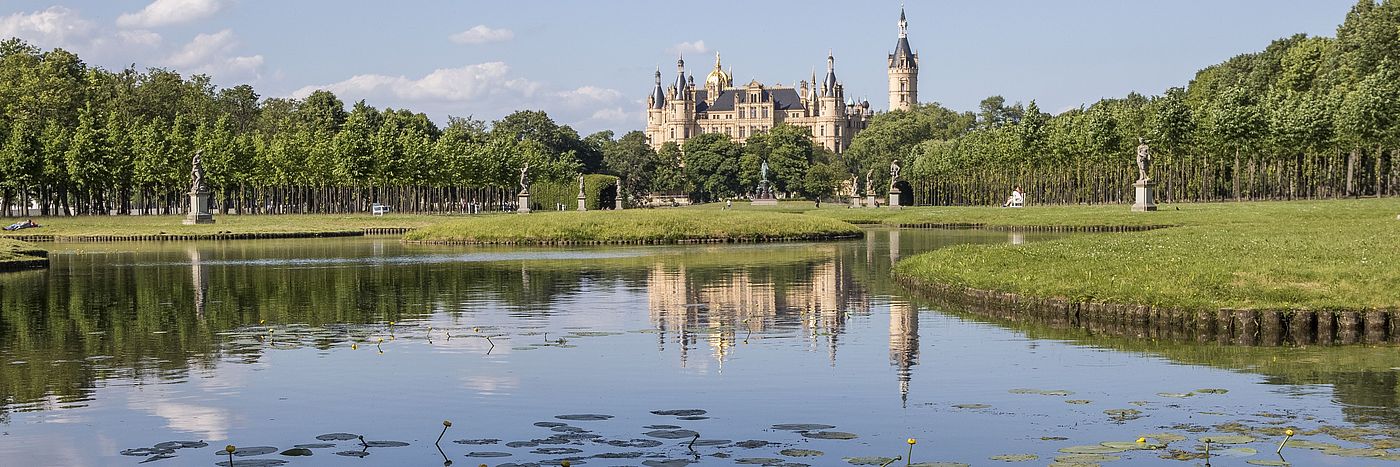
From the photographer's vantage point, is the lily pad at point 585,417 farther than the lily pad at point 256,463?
Yes

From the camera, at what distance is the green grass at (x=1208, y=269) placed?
2752cm

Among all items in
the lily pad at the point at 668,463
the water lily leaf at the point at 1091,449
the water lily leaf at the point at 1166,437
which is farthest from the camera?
the water lily leaf at the point at 1166,437

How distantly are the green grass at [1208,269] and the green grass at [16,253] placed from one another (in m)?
30.9

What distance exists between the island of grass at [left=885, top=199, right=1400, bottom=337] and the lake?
61.7 inches

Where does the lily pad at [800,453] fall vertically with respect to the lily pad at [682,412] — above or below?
below

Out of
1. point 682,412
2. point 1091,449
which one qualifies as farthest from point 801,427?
point 1091,449

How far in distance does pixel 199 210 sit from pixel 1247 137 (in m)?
70.3

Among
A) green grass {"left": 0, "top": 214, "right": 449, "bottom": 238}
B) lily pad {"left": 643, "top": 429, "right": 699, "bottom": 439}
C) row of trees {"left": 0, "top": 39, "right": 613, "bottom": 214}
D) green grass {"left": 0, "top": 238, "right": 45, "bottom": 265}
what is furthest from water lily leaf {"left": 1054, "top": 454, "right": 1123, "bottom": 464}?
row of trees {"left": 0, "top": 39, "right": 613, "bottom": 214}

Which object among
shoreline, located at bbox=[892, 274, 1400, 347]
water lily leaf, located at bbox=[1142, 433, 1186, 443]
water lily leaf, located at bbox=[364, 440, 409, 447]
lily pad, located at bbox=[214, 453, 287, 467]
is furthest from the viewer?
shoreline, located at bbox=[892, 274, 1400, 347]

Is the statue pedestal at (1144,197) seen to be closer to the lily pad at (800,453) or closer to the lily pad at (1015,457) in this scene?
the lily pad at (1015,457)

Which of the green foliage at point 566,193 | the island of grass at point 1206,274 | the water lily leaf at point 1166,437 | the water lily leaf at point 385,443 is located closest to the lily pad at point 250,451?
the water lily leaf at point 385,443

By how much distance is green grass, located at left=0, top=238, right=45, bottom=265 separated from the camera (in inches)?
2064

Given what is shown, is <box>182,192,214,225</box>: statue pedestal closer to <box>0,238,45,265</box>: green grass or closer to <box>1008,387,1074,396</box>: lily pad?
<box>0,238,45,265</box>: green grass

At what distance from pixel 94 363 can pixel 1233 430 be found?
688 inches
